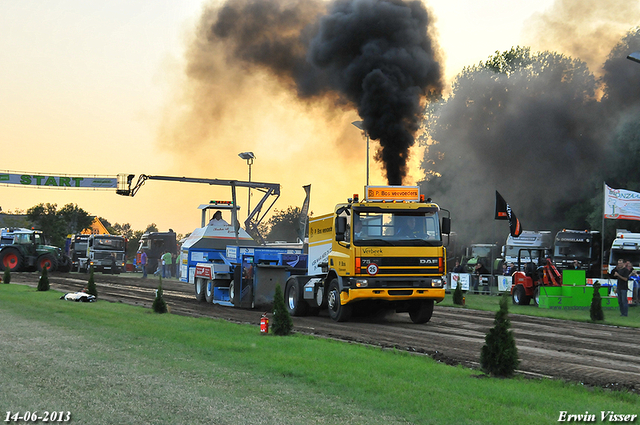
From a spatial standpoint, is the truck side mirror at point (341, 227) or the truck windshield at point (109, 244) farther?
the truck windshield at point (109, 244)

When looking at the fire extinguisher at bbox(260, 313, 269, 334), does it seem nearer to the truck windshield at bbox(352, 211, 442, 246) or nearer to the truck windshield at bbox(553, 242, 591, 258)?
the truck windshield at bbox(352, 211, 442, 246)

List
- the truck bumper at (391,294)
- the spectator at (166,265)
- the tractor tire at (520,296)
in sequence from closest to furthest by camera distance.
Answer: the truck bumper at (391,294) < the tractor tire at (520,296) < the spectator at (166,265)

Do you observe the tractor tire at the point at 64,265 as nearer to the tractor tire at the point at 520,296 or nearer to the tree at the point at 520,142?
the tree at the point at 520,142

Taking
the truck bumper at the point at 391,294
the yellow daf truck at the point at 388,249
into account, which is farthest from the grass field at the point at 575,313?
the yellow daf truck at the point at 388,249

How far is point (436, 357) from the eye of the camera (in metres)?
10.8

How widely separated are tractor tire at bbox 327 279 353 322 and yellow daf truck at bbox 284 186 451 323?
2 cm

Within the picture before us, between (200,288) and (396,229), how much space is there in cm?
995

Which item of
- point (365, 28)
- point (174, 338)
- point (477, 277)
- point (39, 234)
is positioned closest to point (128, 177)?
point (39, 234)

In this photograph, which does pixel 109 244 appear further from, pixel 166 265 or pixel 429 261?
pixel 429 261

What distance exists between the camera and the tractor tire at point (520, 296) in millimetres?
25406

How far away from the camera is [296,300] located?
731 inches

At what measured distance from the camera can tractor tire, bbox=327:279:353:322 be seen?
16.7 meters

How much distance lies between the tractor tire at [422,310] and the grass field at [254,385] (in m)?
5.53

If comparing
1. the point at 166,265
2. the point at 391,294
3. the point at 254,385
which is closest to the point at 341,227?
the point at 391,294
